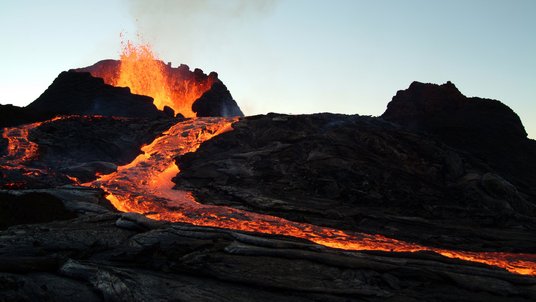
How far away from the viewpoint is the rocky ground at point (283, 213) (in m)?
16.0

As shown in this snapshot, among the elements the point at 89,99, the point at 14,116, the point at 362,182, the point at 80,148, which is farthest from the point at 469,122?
the point at 14,116

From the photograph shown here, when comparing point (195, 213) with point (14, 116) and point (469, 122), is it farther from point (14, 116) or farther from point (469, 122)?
point (469, 122)

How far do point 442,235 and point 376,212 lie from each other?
5.39 meters

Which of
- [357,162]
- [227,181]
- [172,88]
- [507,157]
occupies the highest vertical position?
[172,88]

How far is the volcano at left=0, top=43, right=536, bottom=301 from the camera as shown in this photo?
652 inches

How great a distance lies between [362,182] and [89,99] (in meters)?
56.3

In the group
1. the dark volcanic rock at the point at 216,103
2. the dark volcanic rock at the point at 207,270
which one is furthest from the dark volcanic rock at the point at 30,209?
the dark volcanic rock at the point at 216,103

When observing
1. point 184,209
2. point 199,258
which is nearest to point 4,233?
point 199,258

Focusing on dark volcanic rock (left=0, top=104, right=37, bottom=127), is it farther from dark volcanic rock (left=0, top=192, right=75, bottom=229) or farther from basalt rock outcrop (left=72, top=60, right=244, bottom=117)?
dark volcanic rock (left=0, top=192, right=75, bottom=229)

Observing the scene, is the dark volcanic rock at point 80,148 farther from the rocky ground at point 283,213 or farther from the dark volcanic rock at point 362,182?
the dark volcanic rock at point 362,182

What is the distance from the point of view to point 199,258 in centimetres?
1761

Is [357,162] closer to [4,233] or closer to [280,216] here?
[280,216]

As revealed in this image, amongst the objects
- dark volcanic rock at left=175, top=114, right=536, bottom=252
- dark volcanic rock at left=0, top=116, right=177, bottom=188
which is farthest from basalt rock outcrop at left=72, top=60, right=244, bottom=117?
dark volcanic rock at left=175, top=114, right=536, bottom=252

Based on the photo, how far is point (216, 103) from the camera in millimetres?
87250
